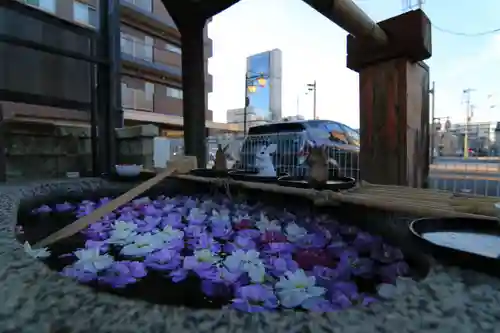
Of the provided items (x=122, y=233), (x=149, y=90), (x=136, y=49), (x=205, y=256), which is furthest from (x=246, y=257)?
(x=149, y=90)

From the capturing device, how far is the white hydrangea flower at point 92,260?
137cm

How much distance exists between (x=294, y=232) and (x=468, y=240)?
1.05 metres

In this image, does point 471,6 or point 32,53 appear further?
point 471,6

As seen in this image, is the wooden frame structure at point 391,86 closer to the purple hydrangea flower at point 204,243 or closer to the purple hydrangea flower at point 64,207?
the purple hydrangea flower at point 204,243

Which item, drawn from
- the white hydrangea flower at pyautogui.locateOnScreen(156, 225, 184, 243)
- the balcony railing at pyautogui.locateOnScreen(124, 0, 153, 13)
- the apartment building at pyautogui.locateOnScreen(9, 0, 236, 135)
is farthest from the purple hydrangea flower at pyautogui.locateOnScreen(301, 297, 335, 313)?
the balcony railing at pyautogui.locateOnScreen(124, 0, 153, 13)

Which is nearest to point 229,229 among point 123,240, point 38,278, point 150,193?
point 123,240

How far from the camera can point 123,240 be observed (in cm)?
185

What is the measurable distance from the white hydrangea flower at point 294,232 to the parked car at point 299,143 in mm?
1895

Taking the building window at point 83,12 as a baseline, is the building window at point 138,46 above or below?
above

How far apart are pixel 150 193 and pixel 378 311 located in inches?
103

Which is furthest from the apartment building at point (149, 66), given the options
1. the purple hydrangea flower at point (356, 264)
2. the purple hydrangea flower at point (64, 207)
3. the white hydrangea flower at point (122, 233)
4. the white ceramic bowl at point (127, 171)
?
the purple hydrangea flower at point (356, 264)

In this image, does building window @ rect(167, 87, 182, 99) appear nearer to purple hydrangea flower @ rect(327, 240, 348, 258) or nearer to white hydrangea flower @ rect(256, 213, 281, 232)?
white hydrangea flower @ rect(256, 213, 281, 232)

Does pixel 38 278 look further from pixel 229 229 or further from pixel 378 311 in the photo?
pixel 229 229

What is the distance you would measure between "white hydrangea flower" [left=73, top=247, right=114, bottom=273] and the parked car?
2.57m
